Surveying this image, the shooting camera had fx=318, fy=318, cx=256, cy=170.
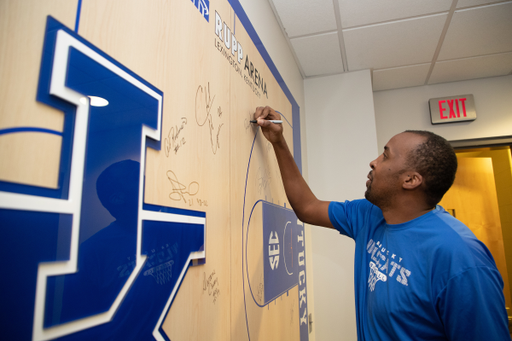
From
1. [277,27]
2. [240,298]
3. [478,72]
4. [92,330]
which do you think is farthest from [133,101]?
[478,72]

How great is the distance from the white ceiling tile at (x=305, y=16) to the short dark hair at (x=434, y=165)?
3.45ft

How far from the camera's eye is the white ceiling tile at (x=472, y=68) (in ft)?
7.61

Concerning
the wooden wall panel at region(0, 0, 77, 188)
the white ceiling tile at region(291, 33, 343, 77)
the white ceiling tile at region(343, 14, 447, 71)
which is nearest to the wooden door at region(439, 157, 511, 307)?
the white ceiling tile at region(343, 14, 447, 71)

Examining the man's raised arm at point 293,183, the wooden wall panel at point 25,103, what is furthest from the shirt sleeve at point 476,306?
the wooden wall panel at point 25,103

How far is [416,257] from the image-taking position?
0.91 m

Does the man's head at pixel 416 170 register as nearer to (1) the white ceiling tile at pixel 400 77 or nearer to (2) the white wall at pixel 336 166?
(2) the white wall at pixel 336 166

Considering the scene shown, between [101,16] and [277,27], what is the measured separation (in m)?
1.48

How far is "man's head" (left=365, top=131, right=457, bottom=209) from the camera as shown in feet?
3.38

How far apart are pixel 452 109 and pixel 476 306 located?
230 cm

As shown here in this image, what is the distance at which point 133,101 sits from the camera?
598mm
